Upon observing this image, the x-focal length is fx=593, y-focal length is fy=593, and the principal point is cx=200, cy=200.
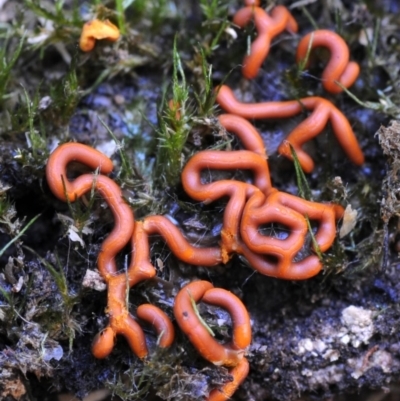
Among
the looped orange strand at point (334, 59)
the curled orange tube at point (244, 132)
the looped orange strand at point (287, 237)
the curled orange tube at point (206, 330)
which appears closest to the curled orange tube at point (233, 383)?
the curled orange tube at point (206, 330)

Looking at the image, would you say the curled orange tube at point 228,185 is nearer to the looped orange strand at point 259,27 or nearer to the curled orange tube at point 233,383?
the curled orange tube at point 233,383

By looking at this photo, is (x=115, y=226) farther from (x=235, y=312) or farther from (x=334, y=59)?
(x=334, y=59)

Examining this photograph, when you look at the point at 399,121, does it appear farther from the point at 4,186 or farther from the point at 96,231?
the point at 4,186

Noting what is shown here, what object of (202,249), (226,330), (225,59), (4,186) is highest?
(225,59)

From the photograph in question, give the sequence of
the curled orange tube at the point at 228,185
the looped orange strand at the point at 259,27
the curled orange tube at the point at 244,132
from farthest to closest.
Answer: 1. the looped orange strand at the point at 259,27
2. the curled orange tube at the point at 244,132
3. the curled orange tube at the point at 228,185

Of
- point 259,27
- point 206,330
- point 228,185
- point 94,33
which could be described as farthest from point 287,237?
point 94,33

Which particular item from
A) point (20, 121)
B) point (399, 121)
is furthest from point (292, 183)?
point (20, 121)

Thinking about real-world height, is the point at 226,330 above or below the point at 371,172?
below

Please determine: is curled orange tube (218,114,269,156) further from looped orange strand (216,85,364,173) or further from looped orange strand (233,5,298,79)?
looped orange strand (233,5,298,79)
